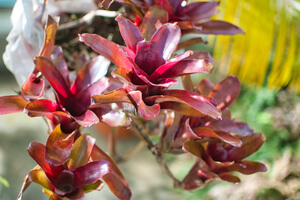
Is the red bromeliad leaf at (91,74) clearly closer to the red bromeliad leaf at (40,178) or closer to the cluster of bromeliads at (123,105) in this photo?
the cluster of bromeliads at (123,105)

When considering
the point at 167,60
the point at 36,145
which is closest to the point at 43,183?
the point at 36,145

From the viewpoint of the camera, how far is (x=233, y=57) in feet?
4.00

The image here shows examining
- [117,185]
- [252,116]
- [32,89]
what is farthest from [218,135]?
[252,116]

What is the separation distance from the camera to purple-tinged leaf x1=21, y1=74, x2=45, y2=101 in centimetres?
40

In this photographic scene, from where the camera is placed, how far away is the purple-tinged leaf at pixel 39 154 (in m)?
0.39

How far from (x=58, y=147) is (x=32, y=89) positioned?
0.09m

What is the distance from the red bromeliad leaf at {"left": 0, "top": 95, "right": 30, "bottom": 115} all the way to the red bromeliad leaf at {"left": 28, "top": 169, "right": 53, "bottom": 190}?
8cm

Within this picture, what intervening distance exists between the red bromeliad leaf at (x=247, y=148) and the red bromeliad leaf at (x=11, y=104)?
31 centimetres

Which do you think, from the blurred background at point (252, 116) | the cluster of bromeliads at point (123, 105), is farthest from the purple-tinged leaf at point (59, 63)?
the blurred background at point (252, 116)

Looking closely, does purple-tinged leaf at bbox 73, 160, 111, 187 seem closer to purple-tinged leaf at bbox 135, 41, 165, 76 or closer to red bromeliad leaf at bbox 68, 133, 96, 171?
red bromeliad leaf at bbox 68, 133, 96, 171

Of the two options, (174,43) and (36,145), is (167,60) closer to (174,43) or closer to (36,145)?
(174,43)

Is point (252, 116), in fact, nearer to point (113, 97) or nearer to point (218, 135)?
point (218, 135)

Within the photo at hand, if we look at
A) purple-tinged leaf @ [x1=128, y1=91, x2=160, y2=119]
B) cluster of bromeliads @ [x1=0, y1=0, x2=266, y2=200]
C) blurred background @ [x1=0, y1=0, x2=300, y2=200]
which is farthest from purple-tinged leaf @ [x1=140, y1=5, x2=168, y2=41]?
blurred background @ [x1=0, y1=0, x2=300, y2=200]

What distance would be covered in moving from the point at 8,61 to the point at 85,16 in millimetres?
183
